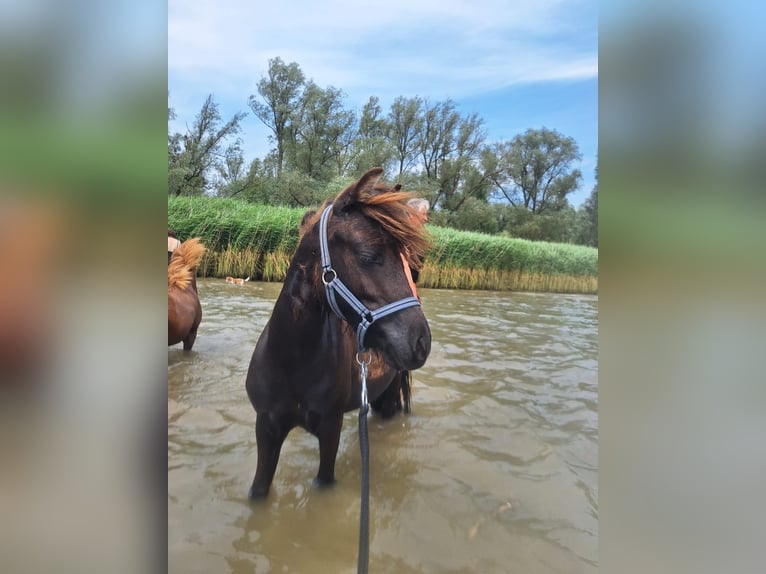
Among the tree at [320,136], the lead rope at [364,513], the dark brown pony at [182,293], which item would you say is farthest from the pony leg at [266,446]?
the tree at [320,136]

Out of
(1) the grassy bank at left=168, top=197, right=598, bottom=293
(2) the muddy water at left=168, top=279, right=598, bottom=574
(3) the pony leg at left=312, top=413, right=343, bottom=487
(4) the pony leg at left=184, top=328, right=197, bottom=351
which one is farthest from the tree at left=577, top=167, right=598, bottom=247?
(4) the pony leg at left=184, top=328, right=197, bottom=351

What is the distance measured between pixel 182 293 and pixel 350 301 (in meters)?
3.66

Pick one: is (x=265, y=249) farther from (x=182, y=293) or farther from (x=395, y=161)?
(x=395, y=161)

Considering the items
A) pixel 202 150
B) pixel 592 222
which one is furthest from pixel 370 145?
pixel 592 222

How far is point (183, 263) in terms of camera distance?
15.5 feet

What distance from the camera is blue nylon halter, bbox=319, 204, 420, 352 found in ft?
5.64

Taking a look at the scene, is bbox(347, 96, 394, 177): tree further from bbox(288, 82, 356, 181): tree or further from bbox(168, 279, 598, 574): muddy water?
A: bbox(168, 279, 598, 574): muddy water

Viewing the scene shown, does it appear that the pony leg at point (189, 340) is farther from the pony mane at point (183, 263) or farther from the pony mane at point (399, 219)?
the pony mane at point (399, 219)

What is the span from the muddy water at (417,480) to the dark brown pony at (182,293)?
16.4 inches
